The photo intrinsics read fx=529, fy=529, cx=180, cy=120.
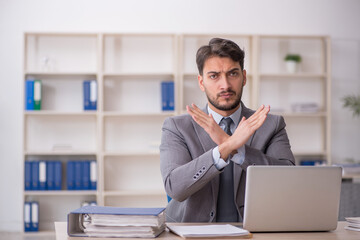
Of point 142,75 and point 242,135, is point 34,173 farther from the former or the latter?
point 242,135

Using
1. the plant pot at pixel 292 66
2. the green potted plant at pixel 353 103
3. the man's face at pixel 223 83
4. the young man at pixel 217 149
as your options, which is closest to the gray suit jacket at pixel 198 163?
the young man at pixel 217 149

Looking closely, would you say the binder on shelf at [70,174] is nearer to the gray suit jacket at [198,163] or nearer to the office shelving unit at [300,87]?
the office shelving unit at [300,87]

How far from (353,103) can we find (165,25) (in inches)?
85.9

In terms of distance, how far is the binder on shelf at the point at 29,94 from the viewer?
529cm

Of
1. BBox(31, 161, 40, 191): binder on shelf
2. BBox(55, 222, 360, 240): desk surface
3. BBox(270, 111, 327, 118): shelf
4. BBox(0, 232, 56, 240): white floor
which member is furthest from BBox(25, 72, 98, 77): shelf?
BBox(55, 222, 360, 240): desk surface

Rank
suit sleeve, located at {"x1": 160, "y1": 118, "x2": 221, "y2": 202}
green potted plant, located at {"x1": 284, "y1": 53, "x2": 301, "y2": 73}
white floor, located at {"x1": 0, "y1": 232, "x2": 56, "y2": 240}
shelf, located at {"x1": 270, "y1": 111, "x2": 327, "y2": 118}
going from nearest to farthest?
suit sleeve, located at {"x1": 160, "y1": 118, "x2": 221, "y2": 202}
white floor, located at {"x1": 0, "y1": 232, "x2": 56, "y2": 240}
shelf, located at {"x1": 270, "y1": 111, "x2": 327, "y2": 118}
green potted plant, located at {"x1": 284, "y1": 53, "x2": 301, "y2": 73}

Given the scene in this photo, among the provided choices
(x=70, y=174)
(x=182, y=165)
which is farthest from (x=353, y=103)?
(x=182, y=165)

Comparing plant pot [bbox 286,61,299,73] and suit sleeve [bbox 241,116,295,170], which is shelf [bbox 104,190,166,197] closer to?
plant pot [bbox 286,61,299,73]

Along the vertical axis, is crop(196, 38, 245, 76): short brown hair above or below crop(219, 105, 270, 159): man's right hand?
above

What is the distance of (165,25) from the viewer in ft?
18.7

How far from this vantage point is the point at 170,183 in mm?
2119

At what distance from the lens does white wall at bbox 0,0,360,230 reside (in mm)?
5590

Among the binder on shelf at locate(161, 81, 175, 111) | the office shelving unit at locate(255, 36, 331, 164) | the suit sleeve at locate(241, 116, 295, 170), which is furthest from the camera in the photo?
the office shelving unit at locate(255, 36, 331, 164)

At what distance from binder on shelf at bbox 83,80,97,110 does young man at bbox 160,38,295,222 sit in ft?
10.1
